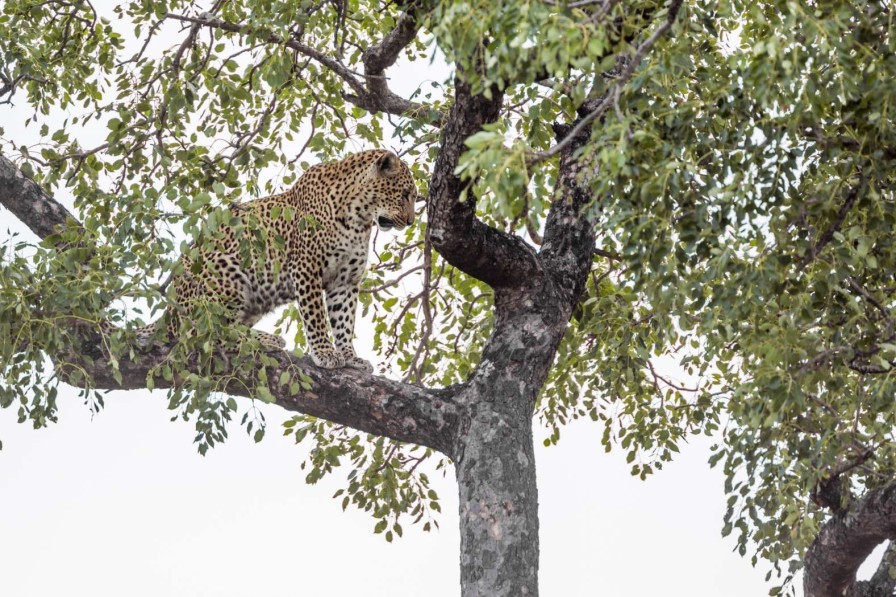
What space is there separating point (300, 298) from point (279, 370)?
699 millimetres

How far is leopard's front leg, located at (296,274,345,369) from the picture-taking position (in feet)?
22.0

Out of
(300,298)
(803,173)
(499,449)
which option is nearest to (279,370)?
(300,298)

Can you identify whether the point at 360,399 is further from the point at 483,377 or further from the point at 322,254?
the point at 322,254

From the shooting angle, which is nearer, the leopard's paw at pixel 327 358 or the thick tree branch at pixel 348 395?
the thick tree branch at pixel 348 395

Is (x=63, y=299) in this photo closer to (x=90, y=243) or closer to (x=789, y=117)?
(x=90, y=243)

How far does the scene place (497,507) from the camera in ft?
19.6

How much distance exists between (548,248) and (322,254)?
122cm

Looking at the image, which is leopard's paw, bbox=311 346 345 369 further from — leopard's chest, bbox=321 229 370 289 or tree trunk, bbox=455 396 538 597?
tree trunk, bbox=455 396 538 597

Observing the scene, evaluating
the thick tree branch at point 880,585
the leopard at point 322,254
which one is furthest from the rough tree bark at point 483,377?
the thick tree branch at point 880,585

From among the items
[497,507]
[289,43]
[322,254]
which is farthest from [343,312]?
[497,507]

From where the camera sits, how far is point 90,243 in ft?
18.2

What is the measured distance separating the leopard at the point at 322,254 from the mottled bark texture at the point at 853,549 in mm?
2479

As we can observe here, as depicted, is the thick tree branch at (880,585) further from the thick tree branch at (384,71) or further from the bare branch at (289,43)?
the bare branch at (289,43)

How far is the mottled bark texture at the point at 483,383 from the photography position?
5.91m
